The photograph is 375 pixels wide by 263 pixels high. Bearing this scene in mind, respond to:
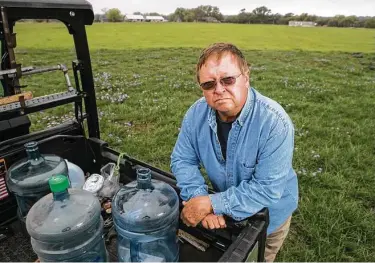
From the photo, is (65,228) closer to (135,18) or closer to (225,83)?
(225,83)

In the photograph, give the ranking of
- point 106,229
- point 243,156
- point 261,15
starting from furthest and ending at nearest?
point 261,15 < point 106,229 < point 243,156

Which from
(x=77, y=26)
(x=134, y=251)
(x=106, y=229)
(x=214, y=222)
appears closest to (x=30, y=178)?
(x=106, y=229)

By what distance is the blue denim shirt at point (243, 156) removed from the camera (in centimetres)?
→ 196

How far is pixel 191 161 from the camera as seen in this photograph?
2408 mm

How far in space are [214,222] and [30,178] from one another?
5.06ft

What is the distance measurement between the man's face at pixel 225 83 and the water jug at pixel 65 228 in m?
1.05

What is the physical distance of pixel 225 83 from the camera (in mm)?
1944

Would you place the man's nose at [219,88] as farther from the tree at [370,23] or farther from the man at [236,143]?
the tree at [370,23]

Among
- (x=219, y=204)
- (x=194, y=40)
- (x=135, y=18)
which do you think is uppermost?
(x=135, y=18)

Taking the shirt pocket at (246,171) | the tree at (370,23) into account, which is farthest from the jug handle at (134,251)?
the tree at (370,23)

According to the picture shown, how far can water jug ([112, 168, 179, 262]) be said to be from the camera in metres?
2.01

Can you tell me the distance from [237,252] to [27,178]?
180 cm

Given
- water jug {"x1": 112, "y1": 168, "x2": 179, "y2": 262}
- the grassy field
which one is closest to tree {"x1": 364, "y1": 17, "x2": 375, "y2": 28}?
the grassy field

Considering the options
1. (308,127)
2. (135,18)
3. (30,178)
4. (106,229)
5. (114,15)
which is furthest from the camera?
(135,18)
